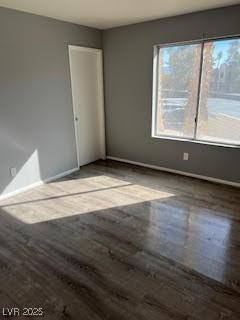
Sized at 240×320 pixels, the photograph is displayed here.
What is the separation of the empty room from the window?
0.02m

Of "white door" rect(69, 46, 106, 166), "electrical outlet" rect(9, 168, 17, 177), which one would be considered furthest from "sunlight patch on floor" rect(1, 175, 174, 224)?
"white door" rect(69, 46, 106, 166)

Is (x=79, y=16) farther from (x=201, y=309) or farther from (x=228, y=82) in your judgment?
(x=201, y=309)

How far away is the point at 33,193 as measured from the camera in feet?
11.5

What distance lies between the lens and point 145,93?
4.16m

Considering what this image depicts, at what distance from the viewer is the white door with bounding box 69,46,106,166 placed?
418cm

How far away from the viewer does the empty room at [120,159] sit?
190 centimetres

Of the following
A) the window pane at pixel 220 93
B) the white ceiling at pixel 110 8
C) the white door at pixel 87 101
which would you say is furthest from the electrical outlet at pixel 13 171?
the window pane at pixel 220 93

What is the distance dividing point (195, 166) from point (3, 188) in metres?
2.93

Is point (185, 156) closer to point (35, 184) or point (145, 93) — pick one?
point (145, 93)

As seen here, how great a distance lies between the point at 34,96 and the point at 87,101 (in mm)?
1222

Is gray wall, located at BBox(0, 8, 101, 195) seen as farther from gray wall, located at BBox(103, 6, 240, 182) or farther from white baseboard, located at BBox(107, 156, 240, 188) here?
white baseboard, located at BBox(107, 156, 240, 188)

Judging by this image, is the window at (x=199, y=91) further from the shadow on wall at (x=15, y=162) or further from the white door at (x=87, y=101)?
the shadow on wall at (x=15, y=162)

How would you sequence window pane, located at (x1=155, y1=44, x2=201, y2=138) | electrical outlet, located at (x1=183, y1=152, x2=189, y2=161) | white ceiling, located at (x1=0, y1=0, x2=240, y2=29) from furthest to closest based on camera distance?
electrical outlet, located at (x1=183, y1=152, x2=189, y2=161)
window pane, located at (x1=155, y1=44, x2=201, y2=138)
white ceiling, located at (x1=0, y1=0, x2=240, y2=29)

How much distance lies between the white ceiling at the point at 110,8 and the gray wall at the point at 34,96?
0.23 m
